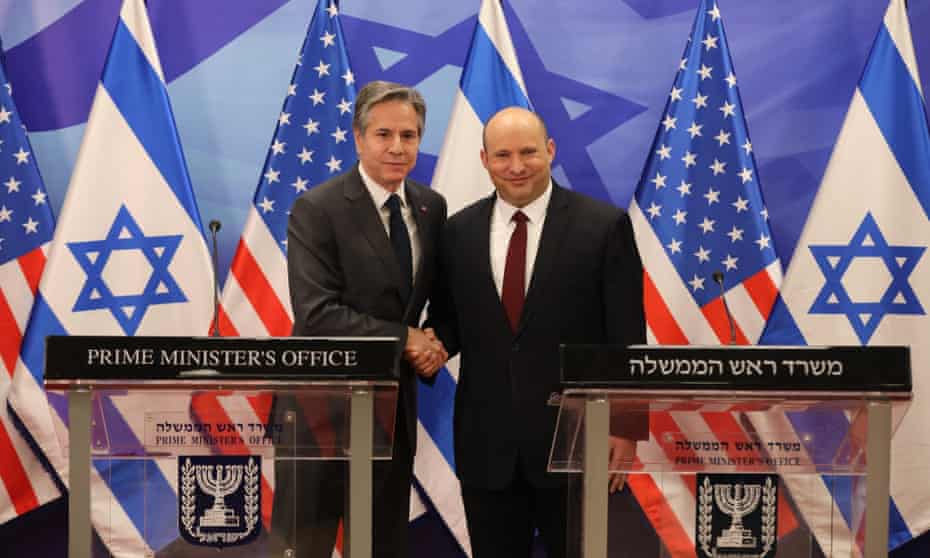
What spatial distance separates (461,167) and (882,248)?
5.49 feet

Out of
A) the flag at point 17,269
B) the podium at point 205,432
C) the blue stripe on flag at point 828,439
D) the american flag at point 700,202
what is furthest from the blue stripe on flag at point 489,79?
the blue stripe on flag at point 828,439

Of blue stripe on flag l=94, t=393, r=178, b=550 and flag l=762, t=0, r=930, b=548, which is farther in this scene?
flag l=762, t=0, r=930, b=548

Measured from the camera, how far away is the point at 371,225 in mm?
3301

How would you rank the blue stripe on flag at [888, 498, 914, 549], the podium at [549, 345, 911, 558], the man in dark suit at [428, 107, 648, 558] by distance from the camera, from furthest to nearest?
the blue stripe on flag at [888, 498, 914, 549] < the man in dark suit at [428, 107, 648, 558] < the podium at [549, 345, 911, 558]

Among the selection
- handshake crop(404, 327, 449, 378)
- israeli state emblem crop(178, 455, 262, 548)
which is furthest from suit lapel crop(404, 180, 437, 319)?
israeli state emblem crop(178, 455, 262, 548)

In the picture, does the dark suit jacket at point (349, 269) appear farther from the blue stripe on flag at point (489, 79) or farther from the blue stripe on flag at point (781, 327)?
the blue stripe on flag at point (781, 327)

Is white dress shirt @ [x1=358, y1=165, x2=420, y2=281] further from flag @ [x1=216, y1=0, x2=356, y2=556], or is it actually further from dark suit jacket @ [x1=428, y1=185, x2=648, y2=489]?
flag @ [x1=216, y1=0, x2=356, y2=556]

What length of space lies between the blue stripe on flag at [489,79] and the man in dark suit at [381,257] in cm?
107

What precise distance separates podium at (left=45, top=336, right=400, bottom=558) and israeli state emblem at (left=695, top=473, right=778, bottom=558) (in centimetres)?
76

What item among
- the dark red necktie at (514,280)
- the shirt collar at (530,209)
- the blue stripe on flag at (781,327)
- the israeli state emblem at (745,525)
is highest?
the shirt collar at (530,209)

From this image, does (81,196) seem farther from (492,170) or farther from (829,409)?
(829,409)

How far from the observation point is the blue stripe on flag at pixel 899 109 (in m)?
4.32

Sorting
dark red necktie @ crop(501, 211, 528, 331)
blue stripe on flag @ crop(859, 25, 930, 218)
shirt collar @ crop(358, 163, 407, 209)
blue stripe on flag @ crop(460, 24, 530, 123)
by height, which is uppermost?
blue stripe on flag @ crop(460, 24, 530, 123)

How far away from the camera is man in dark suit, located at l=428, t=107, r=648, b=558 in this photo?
315cm
